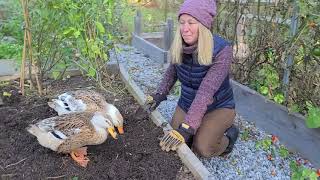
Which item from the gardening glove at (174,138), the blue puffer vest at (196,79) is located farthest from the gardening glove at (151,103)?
the gardening glove at (174,138)

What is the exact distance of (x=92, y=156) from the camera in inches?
131

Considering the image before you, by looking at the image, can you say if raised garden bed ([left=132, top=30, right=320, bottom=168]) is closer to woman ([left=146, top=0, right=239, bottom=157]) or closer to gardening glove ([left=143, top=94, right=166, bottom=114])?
woman ([left=146, top=0, right=239, bottom=157])

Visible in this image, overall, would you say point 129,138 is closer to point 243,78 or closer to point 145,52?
point 243,78

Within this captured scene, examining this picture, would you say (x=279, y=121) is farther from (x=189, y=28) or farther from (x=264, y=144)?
(x=189, y=28)

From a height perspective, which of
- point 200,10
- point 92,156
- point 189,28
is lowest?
point 92,156

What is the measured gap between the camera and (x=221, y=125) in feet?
13.5

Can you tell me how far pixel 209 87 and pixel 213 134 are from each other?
616 millimetres

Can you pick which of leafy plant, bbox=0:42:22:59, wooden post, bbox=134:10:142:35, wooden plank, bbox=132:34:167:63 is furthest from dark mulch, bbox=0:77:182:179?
wooden post, bbox=134:10:142:35

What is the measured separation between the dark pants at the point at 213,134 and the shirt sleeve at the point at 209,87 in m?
0.46

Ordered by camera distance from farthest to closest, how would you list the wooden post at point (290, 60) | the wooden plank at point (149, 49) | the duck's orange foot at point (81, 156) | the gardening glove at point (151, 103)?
the wooden plank at point (149, 49) < the wooden post at point (290, 60) < the gardening glove at point (151, 103) < the duck's orange foot at point (81, 156)

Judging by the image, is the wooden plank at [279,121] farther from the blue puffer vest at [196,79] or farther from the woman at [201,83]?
the blue puffer vest at [196,79]

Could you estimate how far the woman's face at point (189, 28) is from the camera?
12.0ft

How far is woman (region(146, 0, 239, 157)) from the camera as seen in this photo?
3598 millimetres

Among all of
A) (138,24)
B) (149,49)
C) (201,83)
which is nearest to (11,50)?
(201,83)
